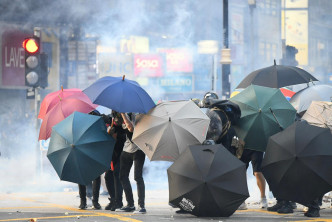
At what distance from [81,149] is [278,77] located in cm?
320

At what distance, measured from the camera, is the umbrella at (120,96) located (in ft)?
29.5

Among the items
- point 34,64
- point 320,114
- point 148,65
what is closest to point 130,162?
point 320,114

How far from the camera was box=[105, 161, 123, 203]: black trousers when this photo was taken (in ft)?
32.6

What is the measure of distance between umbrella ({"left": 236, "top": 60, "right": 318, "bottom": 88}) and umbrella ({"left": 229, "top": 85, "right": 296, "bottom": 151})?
929 millimetres

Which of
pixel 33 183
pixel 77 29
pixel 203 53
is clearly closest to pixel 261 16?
pixel 203 53

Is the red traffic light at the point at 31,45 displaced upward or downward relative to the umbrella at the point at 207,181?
upward

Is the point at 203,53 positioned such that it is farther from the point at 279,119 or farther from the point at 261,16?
the point at 279,119

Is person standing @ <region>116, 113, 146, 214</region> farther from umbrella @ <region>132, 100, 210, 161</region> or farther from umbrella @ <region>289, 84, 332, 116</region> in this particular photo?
umbrella @ <region>289, 84, 332, 116</region>

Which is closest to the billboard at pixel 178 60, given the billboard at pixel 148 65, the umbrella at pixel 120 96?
the billboard at pixel 148 65

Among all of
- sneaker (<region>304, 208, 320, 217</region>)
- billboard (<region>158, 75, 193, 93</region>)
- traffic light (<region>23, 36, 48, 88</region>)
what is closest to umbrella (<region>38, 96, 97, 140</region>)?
sneaker (<region>304, 208, 320, 217</region>)

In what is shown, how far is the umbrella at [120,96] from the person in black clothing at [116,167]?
42 cm

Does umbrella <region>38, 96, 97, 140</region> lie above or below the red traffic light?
below

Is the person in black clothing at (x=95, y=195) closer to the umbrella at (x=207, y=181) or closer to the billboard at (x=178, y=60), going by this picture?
the umbrella at (x=207, y=181)

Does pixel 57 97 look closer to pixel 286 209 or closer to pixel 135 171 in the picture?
pixel 135 171
